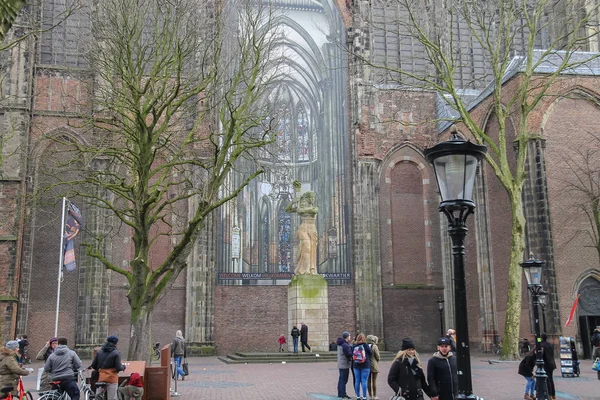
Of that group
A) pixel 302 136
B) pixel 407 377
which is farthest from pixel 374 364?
pixel 302 136

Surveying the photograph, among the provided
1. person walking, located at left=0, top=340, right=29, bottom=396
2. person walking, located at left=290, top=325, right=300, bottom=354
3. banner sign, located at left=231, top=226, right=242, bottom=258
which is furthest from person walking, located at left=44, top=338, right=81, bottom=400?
banner sign, located at left=231, top=226, right=242, bottom=258

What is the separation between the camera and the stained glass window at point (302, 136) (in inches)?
1674

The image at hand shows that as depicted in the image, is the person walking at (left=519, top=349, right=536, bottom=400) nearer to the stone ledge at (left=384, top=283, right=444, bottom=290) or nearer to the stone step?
the stone step

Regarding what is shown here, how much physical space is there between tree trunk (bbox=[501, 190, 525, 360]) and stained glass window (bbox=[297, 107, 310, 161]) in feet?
73.2

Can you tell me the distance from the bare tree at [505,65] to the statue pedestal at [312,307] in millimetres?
6571

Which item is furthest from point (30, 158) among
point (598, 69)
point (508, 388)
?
point (598, 69)

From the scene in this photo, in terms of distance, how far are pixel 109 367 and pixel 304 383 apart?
7.10m

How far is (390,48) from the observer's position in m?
34.5

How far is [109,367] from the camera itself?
9.41 metres

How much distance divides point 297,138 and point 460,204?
36.9m

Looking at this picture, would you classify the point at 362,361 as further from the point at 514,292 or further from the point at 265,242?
the point at 265,242

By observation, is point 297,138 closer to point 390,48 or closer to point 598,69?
point 390,48

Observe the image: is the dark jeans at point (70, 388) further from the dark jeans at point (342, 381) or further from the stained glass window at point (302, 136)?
the stained glass window at point (302, 136)

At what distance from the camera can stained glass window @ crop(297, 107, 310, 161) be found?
4253 centimetres
